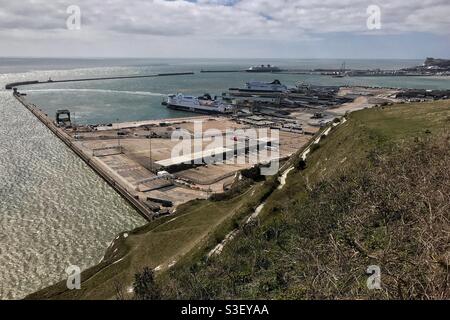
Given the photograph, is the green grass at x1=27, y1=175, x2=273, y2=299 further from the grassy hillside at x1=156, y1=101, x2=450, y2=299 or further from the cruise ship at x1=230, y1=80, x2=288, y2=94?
the cruise ship at x1=230, y1=80, x2=288, y2=94

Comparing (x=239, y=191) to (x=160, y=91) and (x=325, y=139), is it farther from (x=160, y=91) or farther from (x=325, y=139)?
(x=160, y=91)

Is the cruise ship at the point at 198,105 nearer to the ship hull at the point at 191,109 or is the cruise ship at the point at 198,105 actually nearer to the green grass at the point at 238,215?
the ship hull at the point at 191,109

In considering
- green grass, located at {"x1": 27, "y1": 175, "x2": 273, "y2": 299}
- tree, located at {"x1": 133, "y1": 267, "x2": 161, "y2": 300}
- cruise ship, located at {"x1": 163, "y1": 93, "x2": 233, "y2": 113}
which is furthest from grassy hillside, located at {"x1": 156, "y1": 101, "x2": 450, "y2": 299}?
cruise ship, located at {"x1": 163, "y1": 93, "x2": 233, "y2": 113}

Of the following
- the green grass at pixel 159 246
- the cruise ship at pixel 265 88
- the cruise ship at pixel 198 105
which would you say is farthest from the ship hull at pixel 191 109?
the green grass at pixel 159 246

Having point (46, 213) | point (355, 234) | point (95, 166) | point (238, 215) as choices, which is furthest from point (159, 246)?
point (95, 166)
